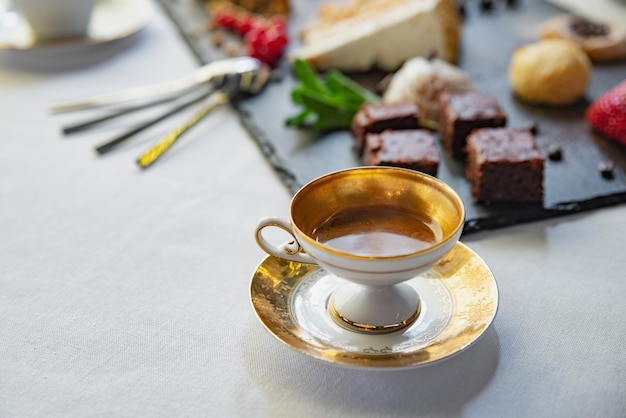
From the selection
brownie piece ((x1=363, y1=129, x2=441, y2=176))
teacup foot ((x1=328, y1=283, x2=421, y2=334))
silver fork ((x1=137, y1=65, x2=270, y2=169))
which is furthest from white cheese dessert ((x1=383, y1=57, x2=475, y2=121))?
teacup foot ((x1=328, y1=283, x2=421, y2=334))

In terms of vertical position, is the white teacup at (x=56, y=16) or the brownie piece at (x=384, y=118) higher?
the white teacup at (x=56, y=16)

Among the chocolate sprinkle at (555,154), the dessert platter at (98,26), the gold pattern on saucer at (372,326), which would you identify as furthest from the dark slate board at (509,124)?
the gold pattern on saucer at (372,326)

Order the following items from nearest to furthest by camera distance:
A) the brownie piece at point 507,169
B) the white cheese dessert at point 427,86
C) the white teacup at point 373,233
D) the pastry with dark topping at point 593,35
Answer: the white teacup at point 373,233 → the brownie piece at point 507,169 → the white cheese dessert at point 427,86 → the pastry with dark topping at point 593,35

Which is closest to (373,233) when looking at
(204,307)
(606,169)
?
(204,307)

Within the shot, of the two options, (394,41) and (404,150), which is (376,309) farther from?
(394,41)

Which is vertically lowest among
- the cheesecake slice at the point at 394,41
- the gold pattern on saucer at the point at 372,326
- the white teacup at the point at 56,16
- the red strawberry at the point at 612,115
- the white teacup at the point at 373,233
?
the red strawberry at the point at 612,115

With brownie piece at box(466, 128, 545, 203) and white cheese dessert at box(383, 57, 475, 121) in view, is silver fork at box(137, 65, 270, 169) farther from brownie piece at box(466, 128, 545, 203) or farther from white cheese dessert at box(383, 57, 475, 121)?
brownie piece at box(466, 128, 545, 203)

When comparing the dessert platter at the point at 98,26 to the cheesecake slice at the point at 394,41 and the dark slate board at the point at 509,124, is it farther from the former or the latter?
the cheesecake slice at the point at 394,41
